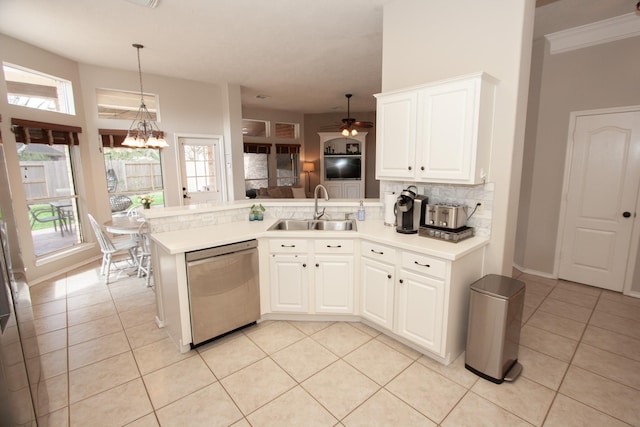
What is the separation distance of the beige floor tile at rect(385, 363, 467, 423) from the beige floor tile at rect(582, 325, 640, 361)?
4.85ft

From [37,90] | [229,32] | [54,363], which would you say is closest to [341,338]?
[54,363]

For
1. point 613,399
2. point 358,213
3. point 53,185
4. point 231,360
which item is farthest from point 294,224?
point 53,185

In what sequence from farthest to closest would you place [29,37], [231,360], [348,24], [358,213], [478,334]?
[29,37], [348,24], [358,213], [231,360], [478,334]

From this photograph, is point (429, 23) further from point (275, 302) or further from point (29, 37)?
point (29, 37)

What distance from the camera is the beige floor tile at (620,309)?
3086 mm

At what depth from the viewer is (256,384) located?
2.17 meters

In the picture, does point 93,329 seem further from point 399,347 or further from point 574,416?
point 574,416

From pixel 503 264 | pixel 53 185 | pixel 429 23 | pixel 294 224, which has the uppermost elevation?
pixel 429 23

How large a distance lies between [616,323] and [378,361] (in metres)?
2.46

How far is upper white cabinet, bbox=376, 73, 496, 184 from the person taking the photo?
2.30m

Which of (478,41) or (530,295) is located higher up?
(478,41)

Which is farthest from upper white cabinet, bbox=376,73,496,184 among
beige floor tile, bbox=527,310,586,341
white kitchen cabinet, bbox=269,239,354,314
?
beige floor tile, bbox=527,310,586,341

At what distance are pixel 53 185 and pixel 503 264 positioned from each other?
5940 millimetres

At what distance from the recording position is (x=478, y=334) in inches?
86.1
